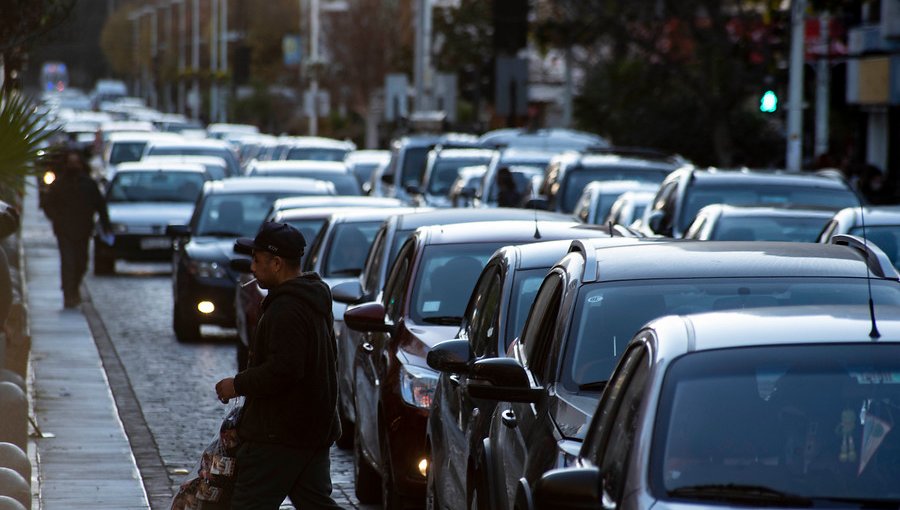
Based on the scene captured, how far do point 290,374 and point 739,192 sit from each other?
10474 mm

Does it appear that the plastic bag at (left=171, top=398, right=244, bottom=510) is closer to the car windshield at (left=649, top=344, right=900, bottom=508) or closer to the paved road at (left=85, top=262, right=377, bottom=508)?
the car windshield at (left=649, top=344, right=900, bottom=508)

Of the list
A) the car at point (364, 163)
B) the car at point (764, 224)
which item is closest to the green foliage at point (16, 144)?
the car at point (764, 224)

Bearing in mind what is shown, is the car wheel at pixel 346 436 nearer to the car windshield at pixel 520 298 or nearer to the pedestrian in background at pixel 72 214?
the car windshield at pixel 520 298

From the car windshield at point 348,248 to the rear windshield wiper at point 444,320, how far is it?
428cm

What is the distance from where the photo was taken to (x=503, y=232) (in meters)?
10.9

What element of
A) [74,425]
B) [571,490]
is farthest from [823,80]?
[571,490]

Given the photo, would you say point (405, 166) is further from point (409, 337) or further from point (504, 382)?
point (504, 382)

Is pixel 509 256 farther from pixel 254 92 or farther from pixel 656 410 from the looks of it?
pixel 254 92

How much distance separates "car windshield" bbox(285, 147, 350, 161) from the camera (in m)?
39.4

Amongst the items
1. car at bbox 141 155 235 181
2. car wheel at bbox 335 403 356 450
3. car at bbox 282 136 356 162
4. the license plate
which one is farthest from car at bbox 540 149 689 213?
car at bbox 282 136 356 162

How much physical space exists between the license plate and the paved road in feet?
1.60

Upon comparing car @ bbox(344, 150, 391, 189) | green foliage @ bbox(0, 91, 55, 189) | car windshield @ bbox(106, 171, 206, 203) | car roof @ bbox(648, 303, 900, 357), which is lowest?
car @ bbox(344, 150, 391, 189)

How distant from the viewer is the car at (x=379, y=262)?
466 inches

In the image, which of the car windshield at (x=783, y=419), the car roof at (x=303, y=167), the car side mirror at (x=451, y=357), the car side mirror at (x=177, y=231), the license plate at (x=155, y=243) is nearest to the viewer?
the car windshield at (x=783, y=419)
